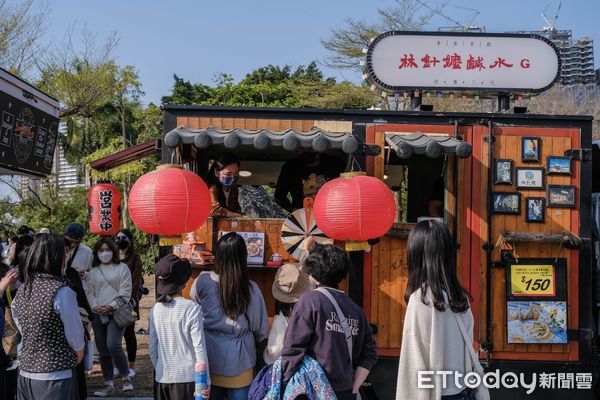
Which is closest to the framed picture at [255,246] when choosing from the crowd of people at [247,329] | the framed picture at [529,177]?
the crowd of people at [247,329]

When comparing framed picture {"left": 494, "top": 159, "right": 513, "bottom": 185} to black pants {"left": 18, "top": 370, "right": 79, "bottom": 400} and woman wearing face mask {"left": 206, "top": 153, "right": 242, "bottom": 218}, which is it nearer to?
woman wearing face mask {"left": 206, "top": 153, "right": 242, "bottom": 218}

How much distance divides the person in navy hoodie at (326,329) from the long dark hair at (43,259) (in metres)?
1.94

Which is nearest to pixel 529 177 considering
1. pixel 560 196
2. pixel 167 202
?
pixel 560 196

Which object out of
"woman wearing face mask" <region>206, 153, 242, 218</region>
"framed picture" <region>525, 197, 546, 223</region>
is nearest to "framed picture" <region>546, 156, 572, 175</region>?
"framed picture" <region>525, 197, 546, 223</region>

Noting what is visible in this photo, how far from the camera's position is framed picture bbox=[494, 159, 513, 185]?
6.82 m

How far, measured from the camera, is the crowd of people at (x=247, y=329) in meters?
3.69

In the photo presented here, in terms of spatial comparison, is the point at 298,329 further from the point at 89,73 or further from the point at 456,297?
the point at 89,73

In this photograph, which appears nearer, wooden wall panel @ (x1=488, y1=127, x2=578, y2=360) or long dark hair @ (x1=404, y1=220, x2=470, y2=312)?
long dark hair @ (x1=404, y1=220, x2=470, y2=312)

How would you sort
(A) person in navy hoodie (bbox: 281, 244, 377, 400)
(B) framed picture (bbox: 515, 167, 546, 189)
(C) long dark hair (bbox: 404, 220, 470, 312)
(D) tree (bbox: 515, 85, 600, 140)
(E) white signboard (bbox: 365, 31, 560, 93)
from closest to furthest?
1. (C) long dark hair (bbox: 404, 220, 470, 312)
2. (A) person in navy hoodie (bbox: 281, 244, 377, 400)
3. (B) framed picture (bbox: 515, 167, 546, 189)
4. (E) white signboard (bbox: 365, 31, 560, 93)
5. (D) tree (bbox: 515, 85, 600, 140)

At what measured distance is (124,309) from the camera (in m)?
7.88

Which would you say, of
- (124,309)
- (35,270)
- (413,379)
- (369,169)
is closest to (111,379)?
(124,309)

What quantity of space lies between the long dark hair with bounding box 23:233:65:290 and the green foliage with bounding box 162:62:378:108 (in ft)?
74.6

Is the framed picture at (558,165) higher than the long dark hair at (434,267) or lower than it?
higher

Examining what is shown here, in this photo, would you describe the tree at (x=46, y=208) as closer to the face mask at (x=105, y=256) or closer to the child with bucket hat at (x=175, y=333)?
the face mask at (x=105, y=256)
